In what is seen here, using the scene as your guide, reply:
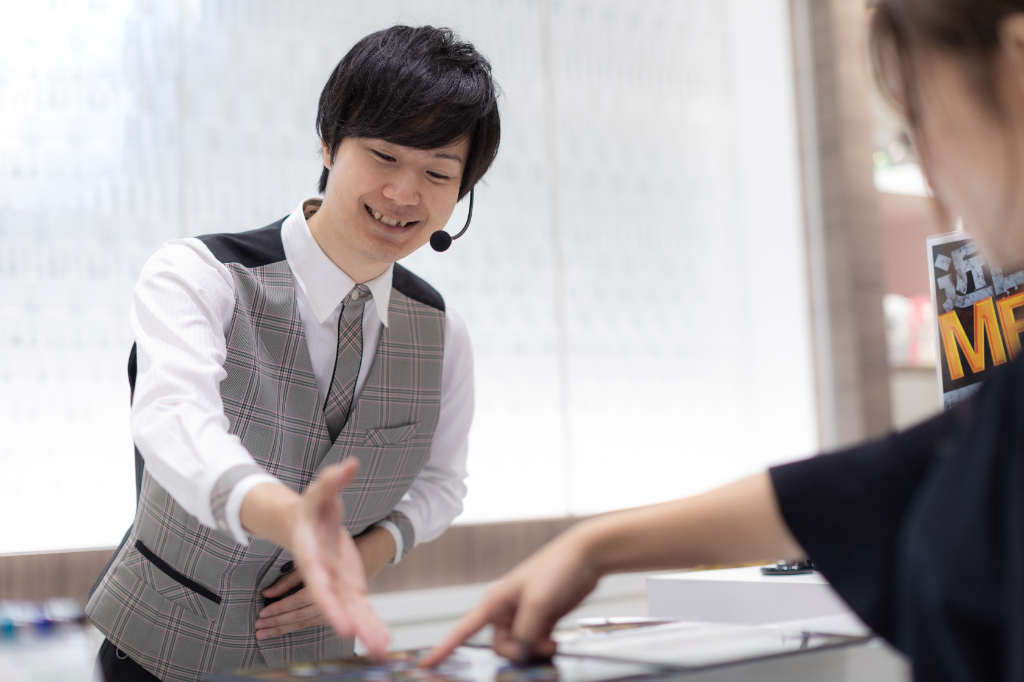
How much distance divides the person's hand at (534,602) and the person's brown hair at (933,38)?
0.37 m

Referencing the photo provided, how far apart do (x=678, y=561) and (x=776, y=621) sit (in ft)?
1.76

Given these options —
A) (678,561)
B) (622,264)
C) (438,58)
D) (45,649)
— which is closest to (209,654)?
(45,649)

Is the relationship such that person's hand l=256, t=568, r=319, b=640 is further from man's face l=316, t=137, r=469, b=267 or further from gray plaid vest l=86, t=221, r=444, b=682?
man's face l=316, t=137, r=469, b=267

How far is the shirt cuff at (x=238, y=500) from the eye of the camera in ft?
2.38

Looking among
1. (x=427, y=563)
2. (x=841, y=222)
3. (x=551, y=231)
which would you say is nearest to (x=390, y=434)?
(x=427, y=563)

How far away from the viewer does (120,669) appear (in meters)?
1.07

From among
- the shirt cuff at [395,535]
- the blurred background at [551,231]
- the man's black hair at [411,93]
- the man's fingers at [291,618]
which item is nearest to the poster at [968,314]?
the blurred background at [551,231]

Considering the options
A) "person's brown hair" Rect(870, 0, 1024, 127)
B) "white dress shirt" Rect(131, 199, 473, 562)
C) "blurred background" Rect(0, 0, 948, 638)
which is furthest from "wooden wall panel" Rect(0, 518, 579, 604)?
"person's brown hair" Rect(870, 0, 1024, 127)

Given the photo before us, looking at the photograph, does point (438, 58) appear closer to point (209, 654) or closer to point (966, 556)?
point (209, 654)

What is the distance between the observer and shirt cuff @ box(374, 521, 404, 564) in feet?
4.00

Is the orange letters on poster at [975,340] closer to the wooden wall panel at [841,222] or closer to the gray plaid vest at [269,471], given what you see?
the gray plaid vest at [269,471]

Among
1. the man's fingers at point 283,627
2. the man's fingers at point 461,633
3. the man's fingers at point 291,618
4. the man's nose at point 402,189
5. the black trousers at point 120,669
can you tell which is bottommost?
the black trousers at point 120,669

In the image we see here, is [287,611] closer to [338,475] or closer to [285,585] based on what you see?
[285,585]

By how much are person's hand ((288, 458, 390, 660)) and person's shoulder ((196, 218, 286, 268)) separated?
514 mm
